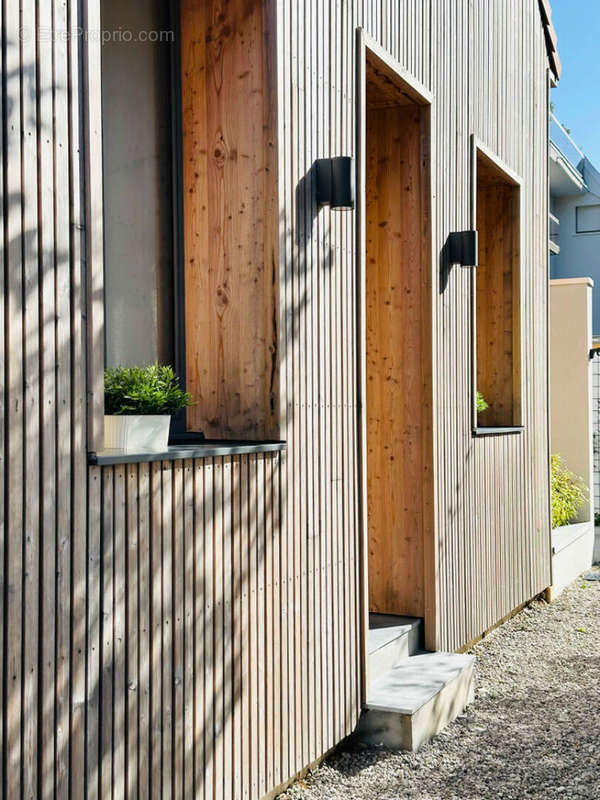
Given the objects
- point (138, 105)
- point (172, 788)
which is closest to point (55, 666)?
point (172, 788)

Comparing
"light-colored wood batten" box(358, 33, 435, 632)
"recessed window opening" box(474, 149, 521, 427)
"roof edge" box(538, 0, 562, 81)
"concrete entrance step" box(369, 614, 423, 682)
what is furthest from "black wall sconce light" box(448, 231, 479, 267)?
"roof edge" box(538, 0, 562, 81)

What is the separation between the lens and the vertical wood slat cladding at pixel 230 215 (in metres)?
3.76

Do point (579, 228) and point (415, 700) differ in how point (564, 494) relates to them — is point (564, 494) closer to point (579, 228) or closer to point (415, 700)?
point (415, 700)

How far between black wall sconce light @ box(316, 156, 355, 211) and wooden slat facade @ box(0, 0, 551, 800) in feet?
0.20

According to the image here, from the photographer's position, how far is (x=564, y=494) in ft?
33.4

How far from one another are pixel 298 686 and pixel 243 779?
19.7 inches

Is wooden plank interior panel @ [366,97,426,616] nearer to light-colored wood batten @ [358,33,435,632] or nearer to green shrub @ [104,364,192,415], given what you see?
light-colored wood batten @ [358,33,435,632]

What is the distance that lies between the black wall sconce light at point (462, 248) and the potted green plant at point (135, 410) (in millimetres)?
3020

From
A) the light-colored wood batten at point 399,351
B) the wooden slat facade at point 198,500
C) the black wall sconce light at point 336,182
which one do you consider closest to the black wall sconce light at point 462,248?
the wooden slat facade at point 198,500

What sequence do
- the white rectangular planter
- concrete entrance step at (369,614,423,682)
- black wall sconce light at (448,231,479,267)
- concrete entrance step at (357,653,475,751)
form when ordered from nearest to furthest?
the white rectangular planter → concrete entrance step at (357,653,475,751) → concrete entrance step at (369,614,423,682) → black wall sconce light at (448,231,479,267)

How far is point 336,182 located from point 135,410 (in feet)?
4.84

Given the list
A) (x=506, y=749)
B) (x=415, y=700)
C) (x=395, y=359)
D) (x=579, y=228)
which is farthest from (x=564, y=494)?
(x=579, y=228)

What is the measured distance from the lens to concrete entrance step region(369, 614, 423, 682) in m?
4.75

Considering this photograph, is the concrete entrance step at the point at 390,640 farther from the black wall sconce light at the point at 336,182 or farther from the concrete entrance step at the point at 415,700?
the black wall sconce light at the point at 336,182
